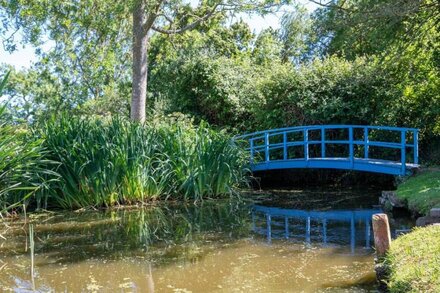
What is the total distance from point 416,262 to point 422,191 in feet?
15.5

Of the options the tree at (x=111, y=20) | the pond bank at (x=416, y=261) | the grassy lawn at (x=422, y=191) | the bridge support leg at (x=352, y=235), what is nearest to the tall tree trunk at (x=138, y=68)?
the tree at (x=111, y=20)

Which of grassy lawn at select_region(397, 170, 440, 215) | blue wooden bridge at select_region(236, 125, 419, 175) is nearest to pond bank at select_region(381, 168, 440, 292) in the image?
grassy lawn at select_region(397, 170, 440, 215)

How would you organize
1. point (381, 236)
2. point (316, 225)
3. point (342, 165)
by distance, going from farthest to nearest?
point (342, 165) < point (316, 225) < point (381, 236)

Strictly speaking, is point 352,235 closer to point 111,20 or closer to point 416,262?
point 416,262

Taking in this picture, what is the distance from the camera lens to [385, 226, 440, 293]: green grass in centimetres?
456

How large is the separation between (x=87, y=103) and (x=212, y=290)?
69.3 feet

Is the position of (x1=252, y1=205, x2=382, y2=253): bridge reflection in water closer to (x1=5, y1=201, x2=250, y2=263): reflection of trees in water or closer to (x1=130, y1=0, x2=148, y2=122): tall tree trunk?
(x1=5, y1=201, x2=250, y2=263): reflection of trees in water

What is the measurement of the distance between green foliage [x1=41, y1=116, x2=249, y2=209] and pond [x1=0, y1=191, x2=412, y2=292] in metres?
0.47

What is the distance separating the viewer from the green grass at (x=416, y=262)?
456cm

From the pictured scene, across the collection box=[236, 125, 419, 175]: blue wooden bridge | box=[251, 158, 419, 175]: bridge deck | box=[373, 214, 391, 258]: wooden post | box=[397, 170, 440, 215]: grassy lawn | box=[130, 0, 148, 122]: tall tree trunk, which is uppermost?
box=[130, 0, 148, 122]: tall tree trunk

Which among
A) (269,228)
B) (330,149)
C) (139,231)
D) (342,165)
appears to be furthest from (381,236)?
(330,149)

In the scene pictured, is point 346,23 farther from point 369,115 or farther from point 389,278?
point 389,278

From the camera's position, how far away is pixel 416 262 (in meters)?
5.09

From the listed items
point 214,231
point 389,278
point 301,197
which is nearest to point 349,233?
point 214,231
